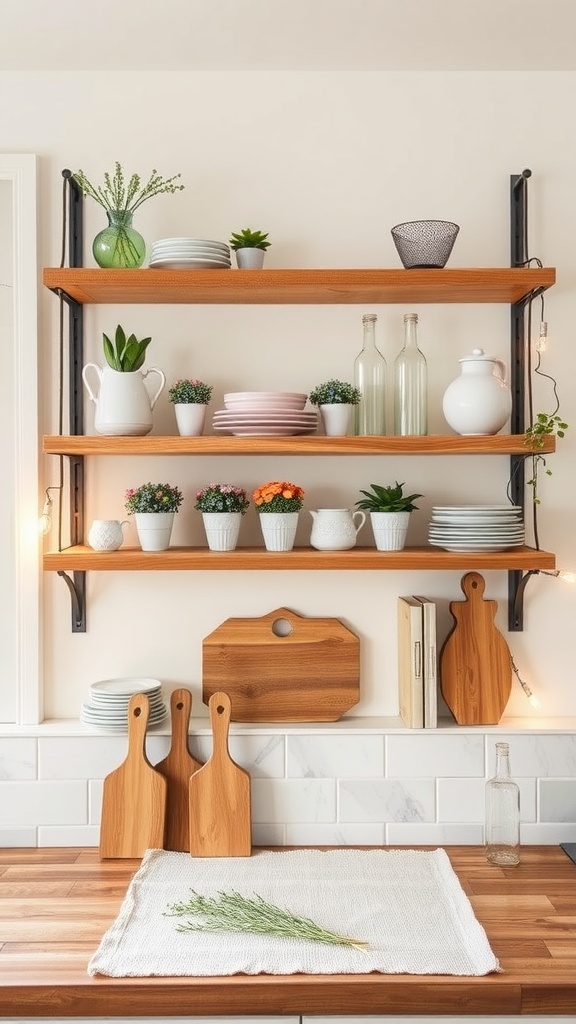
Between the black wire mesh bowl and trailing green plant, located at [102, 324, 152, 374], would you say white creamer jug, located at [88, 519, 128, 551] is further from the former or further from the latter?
the black wire mesh bowl

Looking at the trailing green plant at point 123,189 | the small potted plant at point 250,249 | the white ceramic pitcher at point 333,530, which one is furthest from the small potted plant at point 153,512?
the trailing green plant at point 123,189

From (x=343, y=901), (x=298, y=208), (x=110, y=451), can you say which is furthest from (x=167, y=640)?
(x=298, y=208)

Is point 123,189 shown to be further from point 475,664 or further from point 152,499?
point 475,664

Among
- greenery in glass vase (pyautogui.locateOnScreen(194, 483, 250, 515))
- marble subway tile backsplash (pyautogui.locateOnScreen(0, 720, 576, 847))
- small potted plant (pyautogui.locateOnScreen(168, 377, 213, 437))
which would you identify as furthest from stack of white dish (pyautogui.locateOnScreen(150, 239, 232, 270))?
marble subway tile backsplash (pyautogui.locateOnScreen(0, 720, 576, 847))

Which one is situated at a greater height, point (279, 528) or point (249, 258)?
point (249, 258)

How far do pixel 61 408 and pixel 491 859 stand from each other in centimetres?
142

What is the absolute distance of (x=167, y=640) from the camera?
7.23ft

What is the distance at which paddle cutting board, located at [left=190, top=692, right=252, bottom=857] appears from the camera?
6.50 ft

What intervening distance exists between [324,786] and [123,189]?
1.48 m

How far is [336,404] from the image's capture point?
203cm

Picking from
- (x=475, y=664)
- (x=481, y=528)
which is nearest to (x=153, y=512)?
(x=481, y=528)

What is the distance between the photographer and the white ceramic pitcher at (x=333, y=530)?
79.4 inches

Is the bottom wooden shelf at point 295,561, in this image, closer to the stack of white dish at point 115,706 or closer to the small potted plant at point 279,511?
the small potted plant at point 279,511

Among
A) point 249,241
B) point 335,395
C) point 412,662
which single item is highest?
point 249,241
